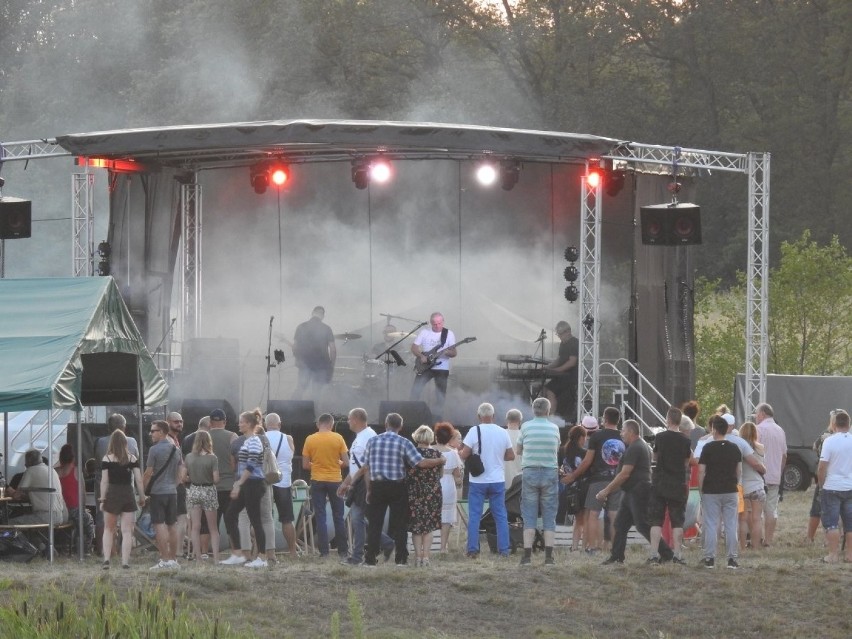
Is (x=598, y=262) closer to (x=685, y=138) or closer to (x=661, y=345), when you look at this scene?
(x=661, y=345)

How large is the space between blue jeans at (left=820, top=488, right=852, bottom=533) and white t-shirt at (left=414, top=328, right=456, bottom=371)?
650cm

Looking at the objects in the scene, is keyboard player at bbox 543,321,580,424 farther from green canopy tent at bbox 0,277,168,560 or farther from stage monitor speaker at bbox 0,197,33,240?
stage monitor speaker at bbox 0,197,33,240

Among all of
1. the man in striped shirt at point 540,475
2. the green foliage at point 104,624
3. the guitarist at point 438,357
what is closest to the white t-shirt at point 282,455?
the man in striped shirt at point 540,475

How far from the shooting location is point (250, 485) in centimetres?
1227

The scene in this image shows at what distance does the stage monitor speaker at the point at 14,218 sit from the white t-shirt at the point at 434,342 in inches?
188

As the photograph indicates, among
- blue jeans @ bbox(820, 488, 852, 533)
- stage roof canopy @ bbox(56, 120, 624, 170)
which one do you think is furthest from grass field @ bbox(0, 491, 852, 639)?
stage roof canopy @ bbox(56, 120, 624, 170)

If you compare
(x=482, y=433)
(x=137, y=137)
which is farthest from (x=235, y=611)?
(x=137, y=137)

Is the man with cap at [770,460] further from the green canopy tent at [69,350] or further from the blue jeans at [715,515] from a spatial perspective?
the green canopy tent at [69,350]

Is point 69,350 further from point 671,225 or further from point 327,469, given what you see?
point 671,225

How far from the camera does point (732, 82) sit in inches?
1548

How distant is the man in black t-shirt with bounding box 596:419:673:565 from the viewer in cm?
1198

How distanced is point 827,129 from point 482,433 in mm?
28797

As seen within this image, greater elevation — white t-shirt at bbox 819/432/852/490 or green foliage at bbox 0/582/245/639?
white t-shirt at bbox 819/432/852/490

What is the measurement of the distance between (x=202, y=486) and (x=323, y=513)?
1265mm
